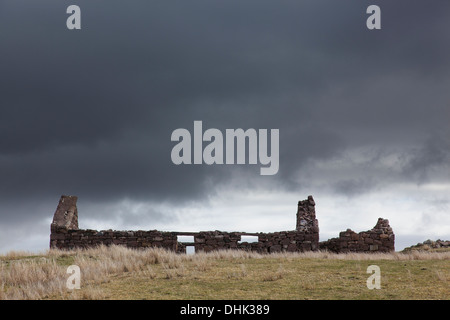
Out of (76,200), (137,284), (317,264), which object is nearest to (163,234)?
(76,200)

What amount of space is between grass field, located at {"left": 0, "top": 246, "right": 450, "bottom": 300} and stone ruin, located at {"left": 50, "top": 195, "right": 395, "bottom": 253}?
279 inches

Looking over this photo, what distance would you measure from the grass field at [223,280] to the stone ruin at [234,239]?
708 cm

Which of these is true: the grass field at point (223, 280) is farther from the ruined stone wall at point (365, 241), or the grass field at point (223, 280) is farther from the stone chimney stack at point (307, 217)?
the ruined stone wall at point (365, 241)

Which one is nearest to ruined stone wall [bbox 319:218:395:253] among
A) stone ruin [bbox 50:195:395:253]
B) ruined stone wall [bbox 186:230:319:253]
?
stone ruin [bbox 50:195:395:253]

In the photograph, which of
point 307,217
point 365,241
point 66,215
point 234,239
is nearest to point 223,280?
point 234,239

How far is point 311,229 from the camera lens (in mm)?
26109

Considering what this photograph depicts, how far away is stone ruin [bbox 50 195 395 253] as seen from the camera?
25516mm

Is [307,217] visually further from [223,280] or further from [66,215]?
[223,280]

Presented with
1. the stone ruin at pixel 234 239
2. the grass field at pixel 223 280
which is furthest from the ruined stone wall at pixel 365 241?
the grass field at pixel 223 280

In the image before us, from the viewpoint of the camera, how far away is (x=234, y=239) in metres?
25.5

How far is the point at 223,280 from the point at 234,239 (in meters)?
12.0

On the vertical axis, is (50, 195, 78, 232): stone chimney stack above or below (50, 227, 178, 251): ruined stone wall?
above

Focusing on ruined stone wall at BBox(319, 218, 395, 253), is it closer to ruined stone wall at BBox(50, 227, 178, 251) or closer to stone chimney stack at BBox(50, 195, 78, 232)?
ruined stone wall at BBox(50, 227, 178, 251)
